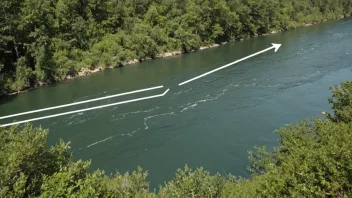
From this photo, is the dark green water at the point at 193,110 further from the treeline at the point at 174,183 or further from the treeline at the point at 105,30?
the treeline at the point at 174,183

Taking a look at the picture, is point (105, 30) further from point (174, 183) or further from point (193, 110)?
point (174, 183)

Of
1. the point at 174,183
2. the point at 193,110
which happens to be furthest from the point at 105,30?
the point at 174,183

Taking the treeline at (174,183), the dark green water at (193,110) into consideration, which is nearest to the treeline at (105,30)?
the dark green water at (193,110)

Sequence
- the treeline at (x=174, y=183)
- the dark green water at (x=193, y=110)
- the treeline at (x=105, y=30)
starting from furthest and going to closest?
the treeline at (x=105, y=30), the dark green water at (x=193, y=110), the treeline at (x=174, y=183)

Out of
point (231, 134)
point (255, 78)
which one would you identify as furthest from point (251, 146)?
point (255, 78)

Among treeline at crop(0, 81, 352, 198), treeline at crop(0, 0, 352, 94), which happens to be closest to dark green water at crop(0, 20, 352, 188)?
treeline at crop(0, 0, 352, 94)

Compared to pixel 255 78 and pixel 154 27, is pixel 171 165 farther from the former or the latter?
pixel 154 27
